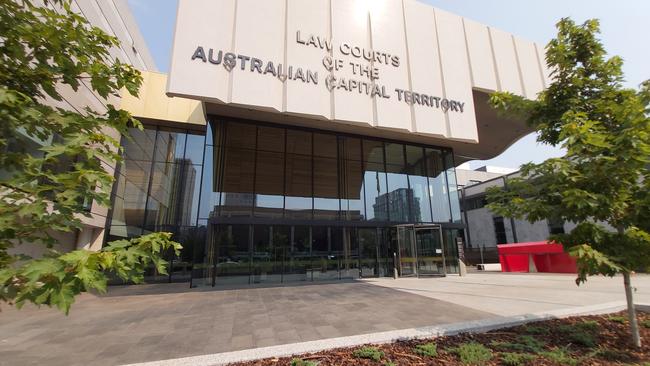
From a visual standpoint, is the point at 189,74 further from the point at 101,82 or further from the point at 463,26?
the point at 463,26

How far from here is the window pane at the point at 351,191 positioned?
56.8 ft

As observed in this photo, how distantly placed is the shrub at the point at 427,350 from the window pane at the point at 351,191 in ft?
40.0

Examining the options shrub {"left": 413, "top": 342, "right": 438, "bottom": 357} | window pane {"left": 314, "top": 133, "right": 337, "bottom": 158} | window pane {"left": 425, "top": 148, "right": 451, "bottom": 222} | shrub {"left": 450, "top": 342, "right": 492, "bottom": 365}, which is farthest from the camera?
window pane {"left": 425, "top": 148, "right": 451, "bottom": 222}

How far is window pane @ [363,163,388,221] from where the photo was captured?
57.9 ft

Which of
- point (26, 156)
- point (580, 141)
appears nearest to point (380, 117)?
point (580, 141)

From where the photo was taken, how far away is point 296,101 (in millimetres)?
12570

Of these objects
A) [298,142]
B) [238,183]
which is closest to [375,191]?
[298,142]

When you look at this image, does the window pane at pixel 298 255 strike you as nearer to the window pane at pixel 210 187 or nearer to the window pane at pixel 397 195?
the window pane at pixel 210 187

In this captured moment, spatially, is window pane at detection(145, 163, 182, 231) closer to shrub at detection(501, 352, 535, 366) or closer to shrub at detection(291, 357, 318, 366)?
shrub at detection(291, 357, 318, 366)

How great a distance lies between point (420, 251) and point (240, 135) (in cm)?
1267

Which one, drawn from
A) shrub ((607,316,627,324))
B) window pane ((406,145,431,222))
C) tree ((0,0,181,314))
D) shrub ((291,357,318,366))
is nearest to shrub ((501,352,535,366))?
shrub ((291,357,318,366))

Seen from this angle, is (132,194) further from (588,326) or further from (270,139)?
(588,326)

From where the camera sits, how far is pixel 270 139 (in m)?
17.1

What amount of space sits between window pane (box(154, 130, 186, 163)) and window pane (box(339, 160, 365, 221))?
400 inches
